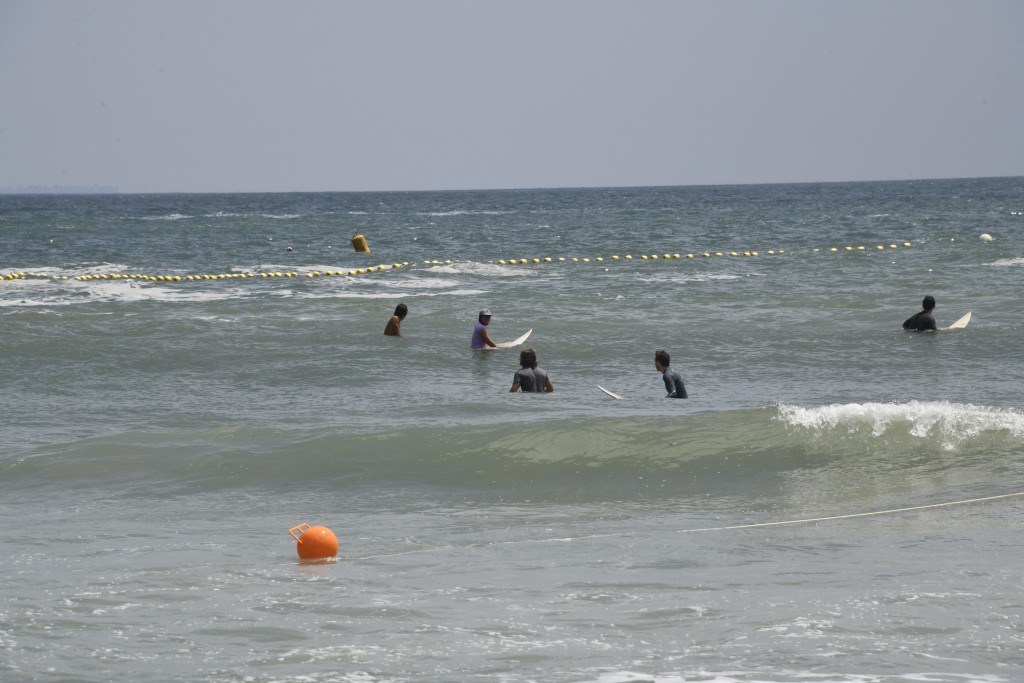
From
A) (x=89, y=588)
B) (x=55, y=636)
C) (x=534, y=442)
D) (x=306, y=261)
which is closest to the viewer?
(x=55, y=636)

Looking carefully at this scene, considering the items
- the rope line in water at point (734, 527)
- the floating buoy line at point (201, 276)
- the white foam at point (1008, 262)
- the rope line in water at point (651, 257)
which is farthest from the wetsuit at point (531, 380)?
the rope line in water at point (651, 257)

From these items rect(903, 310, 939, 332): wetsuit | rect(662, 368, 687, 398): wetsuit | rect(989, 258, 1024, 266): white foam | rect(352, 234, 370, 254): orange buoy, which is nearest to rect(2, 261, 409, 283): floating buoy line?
rect(352, 234, 370, 254): orange buoy

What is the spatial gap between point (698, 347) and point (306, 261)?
68.3 feet

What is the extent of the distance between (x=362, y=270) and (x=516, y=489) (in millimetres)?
22987

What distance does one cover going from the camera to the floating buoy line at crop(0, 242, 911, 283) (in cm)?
3123

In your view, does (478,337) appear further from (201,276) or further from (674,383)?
(201,276)

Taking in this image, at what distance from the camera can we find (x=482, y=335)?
18469 mm

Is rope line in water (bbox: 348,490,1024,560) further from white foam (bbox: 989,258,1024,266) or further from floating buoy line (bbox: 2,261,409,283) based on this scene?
floating buoy line (bbox: 2,261,409,283)

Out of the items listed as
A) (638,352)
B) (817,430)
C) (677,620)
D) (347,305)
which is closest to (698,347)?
(638,352)

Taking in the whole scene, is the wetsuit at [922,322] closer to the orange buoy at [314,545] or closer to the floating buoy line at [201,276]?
the orange buoy at [314,545]

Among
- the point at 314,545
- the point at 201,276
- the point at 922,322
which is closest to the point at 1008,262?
the point at 922,322

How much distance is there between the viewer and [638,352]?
18.9m

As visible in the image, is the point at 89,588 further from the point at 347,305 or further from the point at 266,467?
the point at 347,305

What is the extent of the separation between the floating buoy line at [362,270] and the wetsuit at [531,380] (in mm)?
17006
